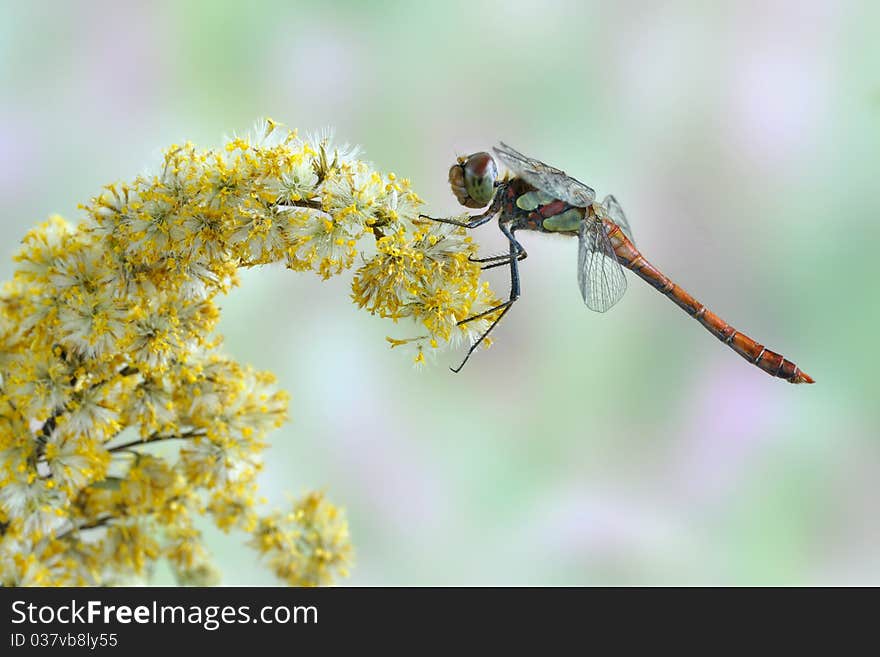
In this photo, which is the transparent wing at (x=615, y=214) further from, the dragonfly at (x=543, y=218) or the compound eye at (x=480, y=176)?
the compound eye at (x=480, y=176)

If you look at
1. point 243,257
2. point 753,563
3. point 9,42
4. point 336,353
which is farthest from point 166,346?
point 753,563

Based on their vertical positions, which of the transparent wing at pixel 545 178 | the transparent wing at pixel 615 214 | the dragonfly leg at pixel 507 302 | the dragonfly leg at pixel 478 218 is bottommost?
the dragonfly leg at pixel 507 302

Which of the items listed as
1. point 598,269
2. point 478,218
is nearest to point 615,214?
point 598,269

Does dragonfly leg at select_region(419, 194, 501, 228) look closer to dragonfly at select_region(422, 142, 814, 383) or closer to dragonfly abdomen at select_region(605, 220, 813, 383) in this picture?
dragonfly at select_region(422, 142, 814, 383)

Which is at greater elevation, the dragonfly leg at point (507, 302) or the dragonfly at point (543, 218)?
the dragonfly at point (543, 218)

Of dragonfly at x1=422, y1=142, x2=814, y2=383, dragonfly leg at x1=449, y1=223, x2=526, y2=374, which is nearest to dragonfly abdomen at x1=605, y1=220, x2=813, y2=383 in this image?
dragonfly at x1=422, y1=142, x2=814, y2=383

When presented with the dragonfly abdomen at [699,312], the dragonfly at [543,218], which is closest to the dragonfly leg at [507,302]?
the dragonfly at [543,218]
